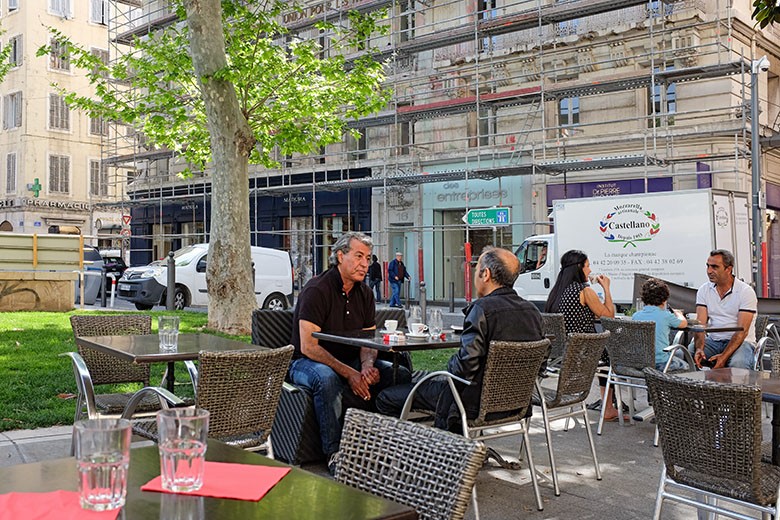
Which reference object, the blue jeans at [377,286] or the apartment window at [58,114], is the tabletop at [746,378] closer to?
the blue jeans at [377,286]

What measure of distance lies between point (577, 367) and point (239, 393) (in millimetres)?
2429

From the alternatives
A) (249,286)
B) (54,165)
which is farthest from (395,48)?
(54,165)

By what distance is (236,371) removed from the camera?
4012 millimetres

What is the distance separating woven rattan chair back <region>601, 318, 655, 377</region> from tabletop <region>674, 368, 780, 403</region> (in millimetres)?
2162

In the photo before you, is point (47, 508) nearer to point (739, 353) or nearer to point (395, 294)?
point (739, 353)

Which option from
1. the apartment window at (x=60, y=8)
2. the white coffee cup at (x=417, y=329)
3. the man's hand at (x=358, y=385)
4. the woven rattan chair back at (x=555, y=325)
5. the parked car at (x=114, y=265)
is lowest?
the man's hand at (x=358, y=385)

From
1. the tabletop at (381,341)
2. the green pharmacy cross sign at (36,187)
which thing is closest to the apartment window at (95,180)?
the green pharmacy cross sign at (36,187)

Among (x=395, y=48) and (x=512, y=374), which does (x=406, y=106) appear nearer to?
(x=395, y=48)

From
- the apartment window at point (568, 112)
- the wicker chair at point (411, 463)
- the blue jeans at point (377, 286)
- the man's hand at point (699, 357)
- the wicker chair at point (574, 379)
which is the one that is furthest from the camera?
the blue jeans at point (377, 286)

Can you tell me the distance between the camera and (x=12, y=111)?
44125 mm

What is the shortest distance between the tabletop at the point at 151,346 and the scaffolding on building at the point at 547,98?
50.6ft

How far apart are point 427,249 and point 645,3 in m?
9.80

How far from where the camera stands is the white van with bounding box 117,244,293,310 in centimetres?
1925

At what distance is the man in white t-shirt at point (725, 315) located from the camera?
743 centimetres
